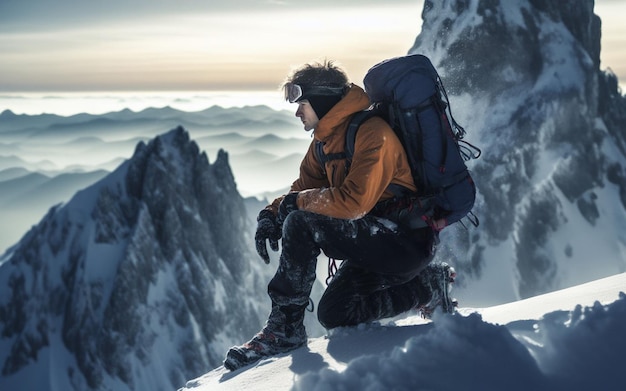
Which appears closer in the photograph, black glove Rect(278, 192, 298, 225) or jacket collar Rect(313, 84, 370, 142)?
jacket collar Rect(313, 84, 370, 142)

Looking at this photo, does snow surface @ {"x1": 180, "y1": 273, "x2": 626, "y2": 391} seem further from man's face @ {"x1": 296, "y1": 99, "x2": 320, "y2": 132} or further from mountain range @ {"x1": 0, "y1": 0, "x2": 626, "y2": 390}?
mountain range @ {"x1": 0, "y1": 0, "x2": 626, "y2": 390}

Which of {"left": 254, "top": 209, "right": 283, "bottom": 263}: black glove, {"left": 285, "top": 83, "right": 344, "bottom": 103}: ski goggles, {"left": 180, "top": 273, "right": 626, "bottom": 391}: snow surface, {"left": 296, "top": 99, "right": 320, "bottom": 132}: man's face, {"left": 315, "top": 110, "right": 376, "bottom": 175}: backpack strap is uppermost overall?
{"left": 285, "top": 83, "right": 344, "bottom": 103}: ski goggles

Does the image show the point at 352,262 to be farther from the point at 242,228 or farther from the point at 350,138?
the point at 242,228

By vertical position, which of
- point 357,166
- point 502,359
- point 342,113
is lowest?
point 502,359

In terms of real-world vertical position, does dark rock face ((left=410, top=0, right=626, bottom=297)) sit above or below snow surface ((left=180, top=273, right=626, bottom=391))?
above

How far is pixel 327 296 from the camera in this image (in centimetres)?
605

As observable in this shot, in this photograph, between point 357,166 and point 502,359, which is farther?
point 357,166

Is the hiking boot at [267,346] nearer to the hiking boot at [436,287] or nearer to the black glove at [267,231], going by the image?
the black glove at [267,231]

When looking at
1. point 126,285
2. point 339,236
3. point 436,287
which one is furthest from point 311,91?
point 126,285

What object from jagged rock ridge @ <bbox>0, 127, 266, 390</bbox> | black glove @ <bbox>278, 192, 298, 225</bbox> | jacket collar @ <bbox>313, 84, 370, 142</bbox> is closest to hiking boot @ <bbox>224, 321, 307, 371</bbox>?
black glove @ <bbox>278, 192, 298, 225</bbox>

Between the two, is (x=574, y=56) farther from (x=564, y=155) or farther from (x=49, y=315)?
(x=49, y=315)

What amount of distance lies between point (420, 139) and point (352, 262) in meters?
1.37

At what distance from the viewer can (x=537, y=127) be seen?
140375 mm

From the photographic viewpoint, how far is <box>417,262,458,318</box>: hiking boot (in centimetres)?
Result: 627
